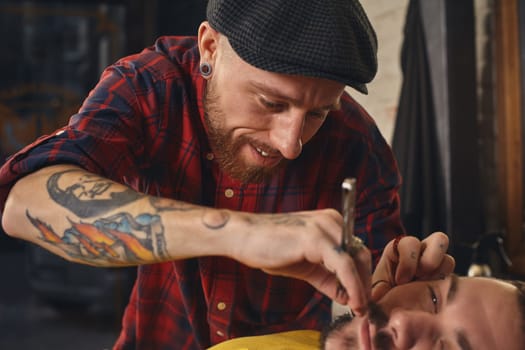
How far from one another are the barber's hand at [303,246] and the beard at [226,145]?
1.89ft

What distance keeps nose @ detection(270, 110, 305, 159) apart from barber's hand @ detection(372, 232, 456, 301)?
15.6 inches

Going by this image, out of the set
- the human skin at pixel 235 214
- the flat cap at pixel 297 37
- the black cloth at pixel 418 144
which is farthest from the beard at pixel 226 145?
the black cloth at pixel 418 144

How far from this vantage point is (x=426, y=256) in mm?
1630

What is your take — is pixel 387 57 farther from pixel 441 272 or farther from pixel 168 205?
pixel 168 205

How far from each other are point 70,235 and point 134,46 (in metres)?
3.30

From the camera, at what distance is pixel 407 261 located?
5.33 feet

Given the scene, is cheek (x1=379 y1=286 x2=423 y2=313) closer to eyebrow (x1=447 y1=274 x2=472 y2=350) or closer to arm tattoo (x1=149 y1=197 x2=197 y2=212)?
eyebrow (x1=447 y1=274 x2=472 y2=350)

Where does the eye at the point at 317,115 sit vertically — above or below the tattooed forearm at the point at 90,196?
above

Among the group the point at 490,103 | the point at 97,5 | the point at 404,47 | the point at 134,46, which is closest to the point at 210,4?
the point at 404,47

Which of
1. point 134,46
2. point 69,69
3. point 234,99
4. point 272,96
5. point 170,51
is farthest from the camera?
point 69,69

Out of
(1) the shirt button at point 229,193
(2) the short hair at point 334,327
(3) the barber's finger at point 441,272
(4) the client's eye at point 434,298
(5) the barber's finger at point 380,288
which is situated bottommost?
(2) the short hair at point 334,327

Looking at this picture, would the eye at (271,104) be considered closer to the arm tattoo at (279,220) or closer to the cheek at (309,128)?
the cheek at (309,128)

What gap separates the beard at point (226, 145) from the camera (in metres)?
1.71

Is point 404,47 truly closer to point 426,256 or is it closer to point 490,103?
point 490,103
